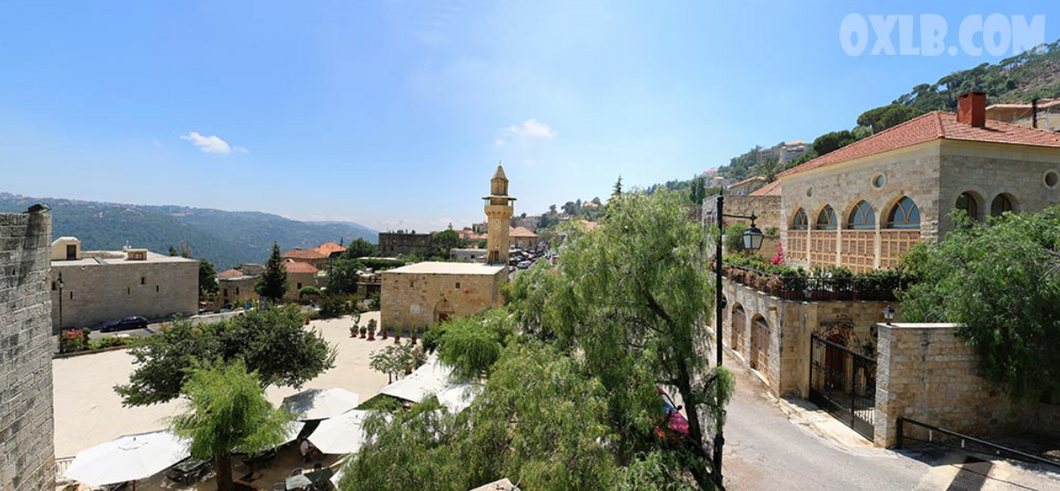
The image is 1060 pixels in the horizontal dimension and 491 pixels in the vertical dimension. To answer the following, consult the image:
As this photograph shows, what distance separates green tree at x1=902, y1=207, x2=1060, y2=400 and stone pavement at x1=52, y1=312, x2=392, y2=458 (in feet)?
55.7

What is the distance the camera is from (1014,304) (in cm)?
904

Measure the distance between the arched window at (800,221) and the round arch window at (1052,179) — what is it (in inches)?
270

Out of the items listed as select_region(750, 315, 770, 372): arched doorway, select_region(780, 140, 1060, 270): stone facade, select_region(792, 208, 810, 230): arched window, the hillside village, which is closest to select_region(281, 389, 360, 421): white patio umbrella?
the hillside village

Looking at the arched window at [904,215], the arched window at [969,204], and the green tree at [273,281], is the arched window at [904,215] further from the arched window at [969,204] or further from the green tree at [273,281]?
the green tree at [273,281]

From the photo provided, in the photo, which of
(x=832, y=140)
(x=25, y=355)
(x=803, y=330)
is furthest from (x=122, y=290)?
(x=832, y=140)

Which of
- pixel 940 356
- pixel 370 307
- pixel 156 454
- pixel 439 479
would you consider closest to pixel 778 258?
pixel 940 356

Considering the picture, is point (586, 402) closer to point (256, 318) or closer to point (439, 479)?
point (439, 479)

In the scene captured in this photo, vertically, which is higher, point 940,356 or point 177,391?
point 940,356

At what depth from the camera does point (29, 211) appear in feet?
Answer: 21.2

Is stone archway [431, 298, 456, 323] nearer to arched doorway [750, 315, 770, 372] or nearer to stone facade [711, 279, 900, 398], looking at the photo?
arched doorway [750, 315, 770, 372]

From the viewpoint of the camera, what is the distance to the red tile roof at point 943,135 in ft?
43.0

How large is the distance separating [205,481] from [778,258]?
23617 mm

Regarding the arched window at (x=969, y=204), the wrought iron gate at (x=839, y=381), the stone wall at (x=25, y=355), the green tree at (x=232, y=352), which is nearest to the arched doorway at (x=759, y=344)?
the wrought iron gate at (x=839, y=381)

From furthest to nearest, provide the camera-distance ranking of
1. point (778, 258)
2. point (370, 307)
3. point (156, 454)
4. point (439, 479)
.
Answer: point (370, 307), point (778, 258), point (156, 454), point (439, 479)
